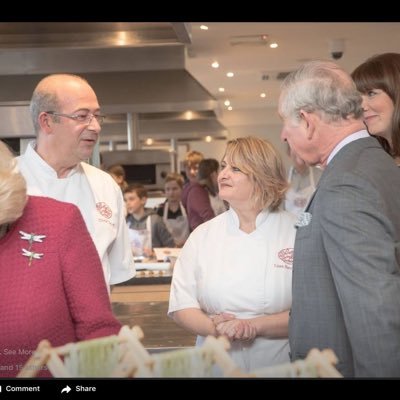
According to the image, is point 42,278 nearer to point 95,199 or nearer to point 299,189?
point 95,199

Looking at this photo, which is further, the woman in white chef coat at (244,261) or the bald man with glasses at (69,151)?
the bald man with glasses at (69,151)

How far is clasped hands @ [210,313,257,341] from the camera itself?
1.53 metres

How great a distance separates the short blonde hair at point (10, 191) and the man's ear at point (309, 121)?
48 centimetres

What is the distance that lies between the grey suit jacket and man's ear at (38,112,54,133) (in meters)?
0.77

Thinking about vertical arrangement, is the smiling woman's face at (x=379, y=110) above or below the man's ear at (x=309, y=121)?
above

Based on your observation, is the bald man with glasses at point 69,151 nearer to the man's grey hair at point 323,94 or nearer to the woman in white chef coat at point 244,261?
the woman in white chef coat at point 244,261

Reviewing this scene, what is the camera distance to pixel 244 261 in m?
1.64

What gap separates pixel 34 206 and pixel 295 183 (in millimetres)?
2914

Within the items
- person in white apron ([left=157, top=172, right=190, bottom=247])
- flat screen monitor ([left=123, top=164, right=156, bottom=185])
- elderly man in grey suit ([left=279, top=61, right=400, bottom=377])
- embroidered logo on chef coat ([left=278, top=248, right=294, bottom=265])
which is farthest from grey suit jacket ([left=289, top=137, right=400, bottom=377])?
flat screen monitor ([left=123, top=164, right=156, bottom=185])

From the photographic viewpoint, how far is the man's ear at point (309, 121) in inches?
47.9

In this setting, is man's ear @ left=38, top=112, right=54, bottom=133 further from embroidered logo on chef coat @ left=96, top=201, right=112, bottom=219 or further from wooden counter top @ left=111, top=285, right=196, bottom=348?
wooden counter top @ left=111, top=285, right=196, bottom=348

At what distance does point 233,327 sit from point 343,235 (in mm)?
513

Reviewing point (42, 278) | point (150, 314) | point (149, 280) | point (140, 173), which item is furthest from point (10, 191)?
point (140, 173)
